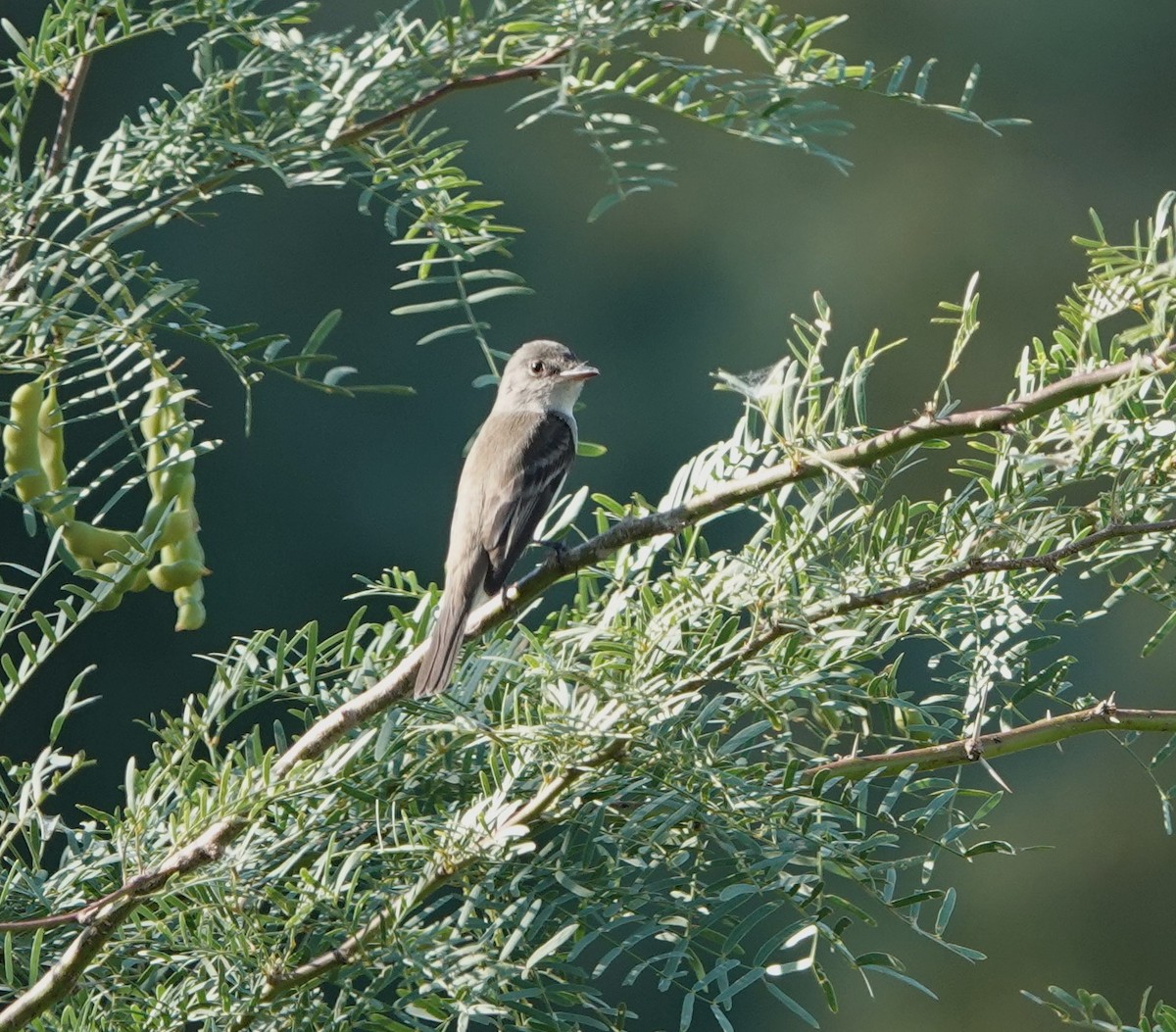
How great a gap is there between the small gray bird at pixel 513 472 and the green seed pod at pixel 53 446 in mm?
507

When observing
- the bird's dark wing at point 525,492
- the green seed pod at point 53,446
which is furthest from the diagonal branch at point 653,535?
the bird's dark wing at point 525,492

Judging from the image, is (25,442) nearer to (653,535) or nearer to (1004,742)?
(653,535)

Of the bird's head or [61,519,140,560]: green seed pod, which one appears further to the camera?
the bird's head

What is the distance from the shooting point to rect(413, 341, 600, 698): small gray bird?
1.31 m

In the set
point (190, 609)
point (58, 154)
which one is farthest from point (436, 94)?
point (190, 609)

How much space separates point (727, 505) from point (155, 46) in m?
2.21

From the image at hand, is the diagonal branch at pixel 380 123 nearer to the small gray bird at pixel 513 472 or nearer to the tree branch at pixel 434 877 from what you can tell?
the tree branch at pixel 434 877

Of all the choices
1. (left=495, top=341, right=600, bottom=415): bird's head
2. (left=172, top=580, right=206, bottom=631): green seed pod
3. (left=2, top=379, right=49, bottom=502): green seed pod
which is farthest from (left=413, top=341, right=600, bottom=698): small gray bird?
(left=2, top=379, right=49, bottom=502): green seed pod

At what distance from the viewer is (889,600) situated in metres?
0.43

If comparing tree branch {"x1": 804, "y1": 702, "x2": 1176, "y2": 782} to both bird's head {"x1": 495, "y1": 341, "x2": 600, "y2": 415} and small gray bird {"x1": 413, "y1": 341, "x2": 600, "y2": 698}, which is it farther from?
bird's head {"x1": 495, "y1": 341, "x2": 600, "y2": 415}

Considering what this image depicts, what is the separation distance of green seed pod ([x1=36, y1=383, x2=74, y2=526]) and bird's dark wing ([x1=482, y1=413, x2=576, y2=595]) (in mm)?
713

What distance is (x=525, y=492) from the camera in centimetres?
144

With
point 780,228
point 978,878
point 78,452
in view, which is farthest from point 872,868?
point 780,228

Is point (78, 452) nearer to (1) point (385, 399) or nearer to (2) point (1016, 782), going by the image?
(1) point (385, 399)
